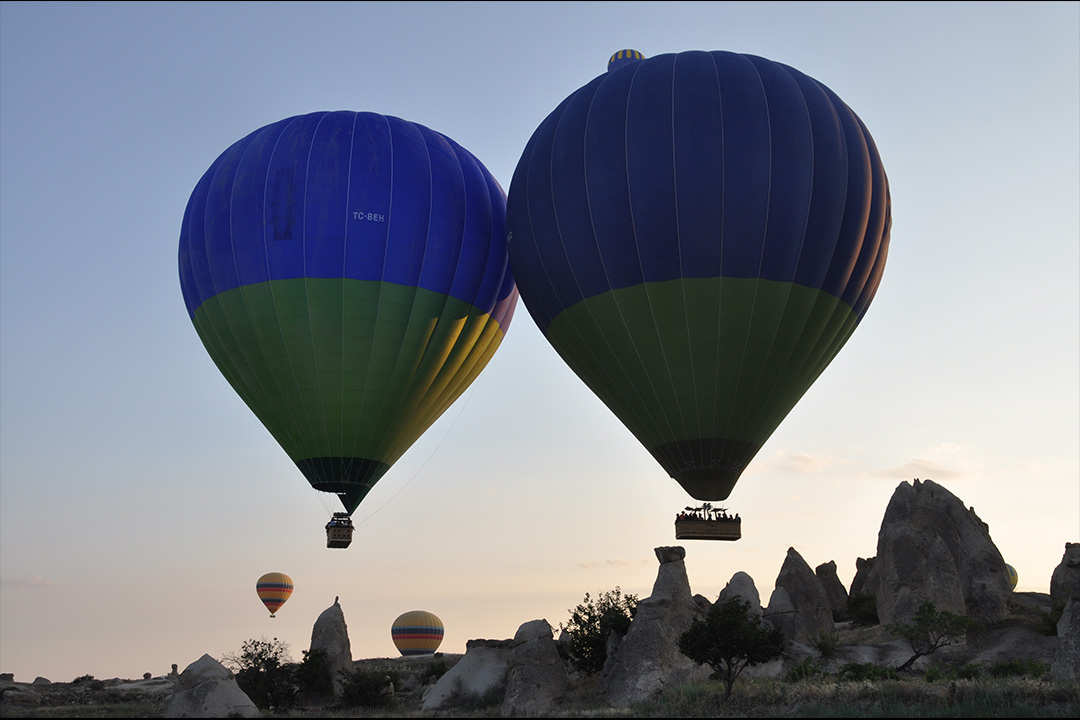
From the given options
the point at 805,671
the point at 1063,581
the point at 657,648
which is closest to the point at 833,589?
the point at 1063,581

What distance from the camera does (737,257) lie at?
2967 centimetres

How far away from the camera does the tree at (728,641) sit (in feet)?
89.7

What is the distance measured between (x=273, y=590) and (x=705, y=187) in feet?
144

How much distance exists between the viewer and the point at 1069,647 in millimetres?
28172

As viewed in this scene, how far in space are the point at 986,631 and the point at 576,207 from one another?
23415mm

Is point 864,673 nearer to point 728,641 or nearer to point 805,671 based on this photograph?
point 805,671

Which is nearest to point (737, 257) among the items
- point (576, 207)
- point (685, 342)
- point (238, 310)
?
point (685, 342)

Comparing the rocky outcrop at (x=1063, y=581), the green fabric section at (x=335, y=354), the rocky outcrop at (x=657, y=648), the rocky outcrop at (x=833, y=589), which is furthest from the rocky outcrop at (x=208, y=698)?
the rocky outcrop at (x=833, y=589)

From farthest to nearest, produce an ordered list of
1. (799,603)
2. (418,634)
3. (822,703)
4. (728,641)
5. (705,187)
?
(418,634), (799,603), (705,187), (728,641), (822,703)

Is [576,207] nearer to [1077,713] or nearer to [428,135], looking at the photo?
[428,135]

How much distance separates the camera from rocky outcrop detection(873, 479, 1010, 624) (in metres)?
39.5

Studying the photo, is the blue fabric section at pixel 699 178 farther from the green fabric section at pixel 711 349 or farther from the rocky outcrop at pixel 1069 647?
the rocky outcrop at pixel 1069 647

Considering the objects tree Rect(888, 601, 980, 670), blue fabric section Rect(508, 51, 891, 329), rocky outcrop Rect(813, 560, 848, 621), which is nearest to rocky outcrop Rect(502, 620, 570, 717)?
blue fabric section Rect(508, 51, 891, 329)

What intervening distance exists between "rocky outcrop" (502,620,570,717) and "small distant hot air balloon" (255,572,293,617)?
35.0 meters
